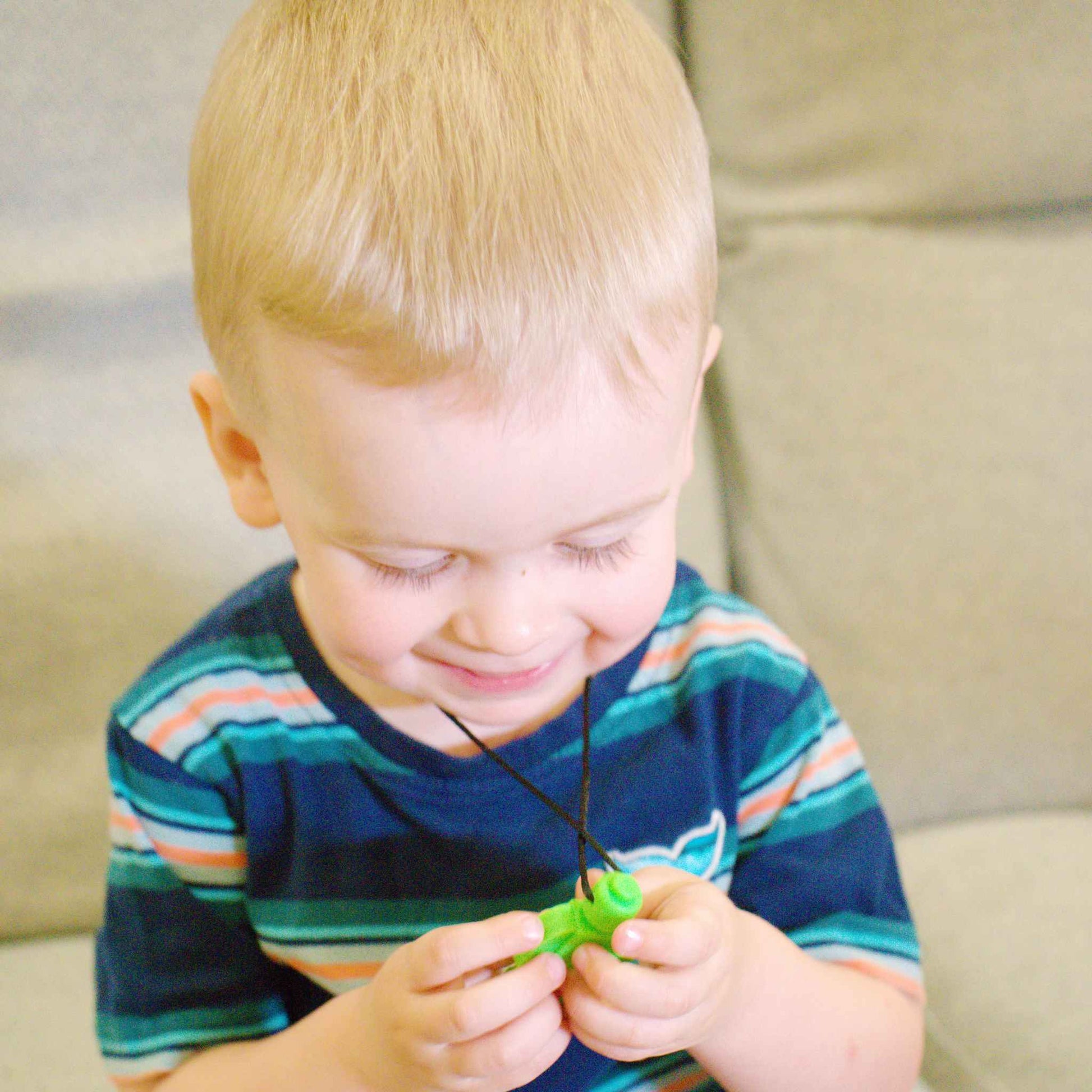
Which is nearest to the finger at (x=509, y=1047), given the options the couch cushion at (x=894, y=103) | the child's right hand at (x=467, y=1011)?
the child's right hand at (x=467, y=1011)

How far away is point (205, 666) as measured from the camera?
0.67 meters

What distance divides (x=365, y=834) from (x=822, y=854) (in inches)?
10.3

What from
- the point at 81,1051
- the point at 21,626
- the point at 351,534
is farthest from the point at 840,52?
the point at 81,1051

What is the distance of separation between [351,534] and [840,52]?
638 mm

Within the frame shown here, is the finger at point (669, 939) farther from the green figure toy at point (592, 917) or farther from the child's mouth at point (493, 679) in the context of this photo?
the child's mouth at point (493, 679)

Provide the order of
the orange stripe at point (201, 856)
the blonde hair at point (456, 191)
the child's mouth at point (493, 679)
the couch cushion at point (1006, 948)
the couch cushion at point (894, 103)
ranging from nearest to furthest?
the blonde hair at point (456, 191), the child's mouth at point (493, 679), the orange stripe at point (201, 856), the couch cushion at point (1006, 948), the couch cushion at point (894, 103)

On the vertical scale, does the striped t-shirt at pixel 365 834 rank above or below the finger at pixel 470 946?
below

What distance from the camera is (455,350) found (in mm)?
455

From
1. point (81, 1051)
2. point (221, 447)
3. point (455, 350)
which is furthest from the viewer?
point (81, 1051)

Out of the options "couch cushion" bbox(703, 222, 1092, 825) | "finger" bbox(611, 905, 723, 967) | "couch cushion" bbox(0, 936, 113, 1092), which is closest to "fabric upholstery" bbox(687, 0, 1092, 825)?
"couch cushion" bbox(703, 222, 1092, 825)

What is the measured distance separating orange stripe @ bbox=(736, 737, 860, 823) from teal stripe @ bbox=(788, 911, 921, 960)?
0.23ft

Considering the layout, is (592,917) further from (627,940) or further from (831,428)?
(831,428)

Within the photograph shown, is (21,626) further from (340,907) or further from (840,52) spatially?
(840,52)

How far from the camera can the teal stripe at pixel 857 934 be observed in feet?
2.17
